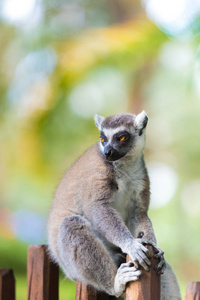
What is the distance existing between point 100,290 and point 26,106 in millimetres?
6309

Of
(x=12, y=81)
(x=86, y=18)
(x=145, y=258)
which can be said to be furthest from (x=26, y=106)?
(x=145, y=258)

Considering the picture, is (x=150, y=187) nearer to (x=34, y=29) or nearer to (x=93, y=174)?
(x=93, y=174)

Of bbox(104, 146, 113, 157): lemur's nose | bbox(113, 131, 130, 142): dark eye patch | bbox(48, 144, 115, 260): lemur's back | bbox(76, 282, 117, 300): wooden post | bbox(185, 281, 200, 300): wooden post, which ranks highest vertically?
bbox(113, 131, 130, 142): dark eye patch

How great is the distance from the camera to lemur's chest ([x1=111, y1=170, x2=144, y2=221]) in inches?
91.9

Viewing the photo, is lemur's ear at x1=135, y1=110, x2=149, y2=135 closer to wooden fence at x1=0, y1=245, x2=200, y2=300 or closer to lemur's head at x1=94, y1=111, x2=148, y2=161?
lemur's head at x1=94, y1=111, x2=148, y2=161

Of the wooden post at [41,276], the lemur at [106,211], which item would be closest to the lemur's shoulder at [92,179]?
the lemur at [106,211]

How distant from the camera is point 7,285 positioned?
2.18m

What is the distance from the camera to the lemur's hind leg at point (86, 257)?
204 cm

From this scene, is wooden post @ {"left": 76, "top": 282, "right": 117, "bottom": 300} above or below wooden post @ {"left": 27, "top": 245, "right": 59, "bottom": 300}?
below

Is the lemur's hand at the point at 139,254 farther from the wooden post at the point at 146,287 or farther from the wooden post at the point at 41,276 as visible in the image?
the wooden post at the point at 41,276

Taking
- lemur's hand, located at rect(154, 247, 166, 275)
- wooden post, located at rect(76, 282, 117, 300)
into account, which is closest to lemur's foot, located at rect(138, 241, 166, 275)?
lemur's hand, located at rect(154, 247, 166, 275)

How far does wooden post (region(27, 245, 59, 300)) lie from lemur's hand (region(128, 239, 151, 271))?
1.37 feet

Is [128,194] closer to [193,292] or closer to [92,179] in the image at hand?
[92,179]

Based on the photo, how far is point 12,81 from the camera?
8.30 m
